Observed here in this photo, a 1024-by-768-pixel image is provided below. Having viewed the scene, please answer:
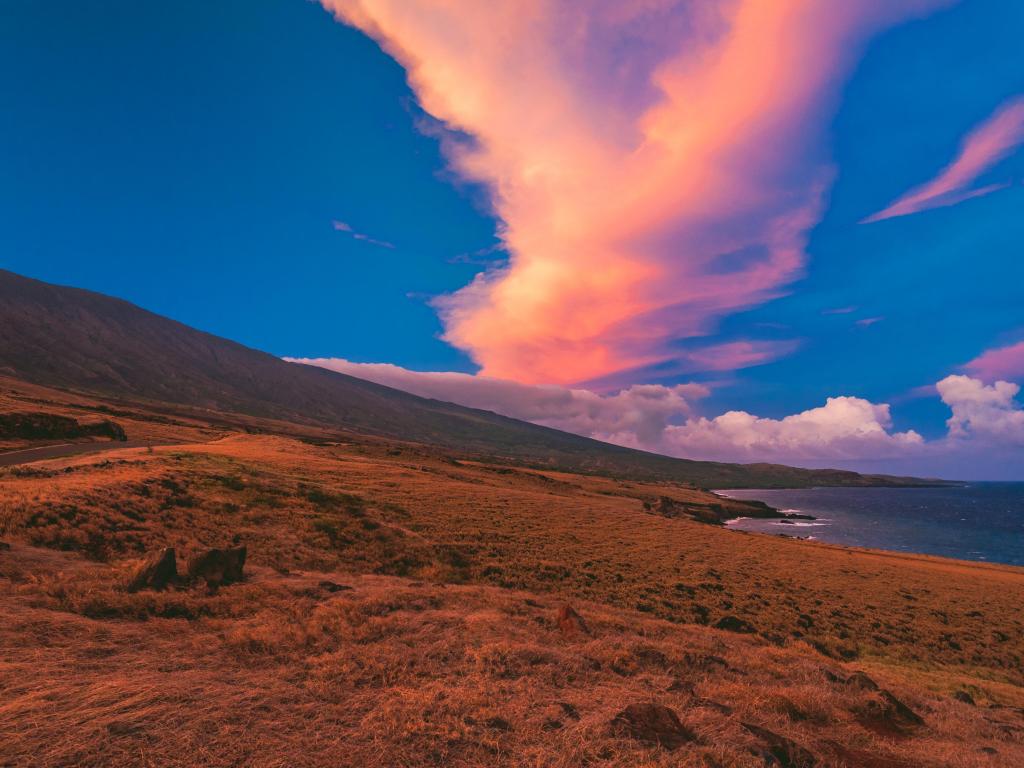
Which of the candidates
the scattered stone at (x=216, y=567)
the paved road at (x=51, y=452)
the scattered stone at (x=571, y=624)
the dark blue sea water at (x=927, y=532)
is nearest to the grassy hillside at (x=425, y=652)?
the scattered stone at (x=571, y=624)

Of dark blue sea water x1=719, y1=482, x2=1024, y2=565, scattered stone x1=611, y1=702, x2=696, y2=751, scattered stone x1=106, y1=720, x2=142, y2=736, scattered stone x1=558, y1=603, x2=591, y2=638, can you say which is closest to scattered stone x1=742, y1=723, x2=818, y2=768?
scattered stone x1=611, y1=702, x2=696, y2=751

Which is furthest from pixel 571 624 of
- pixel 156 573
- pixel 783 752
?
pixel 156 573

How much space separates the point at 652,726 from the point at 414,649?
235 inches

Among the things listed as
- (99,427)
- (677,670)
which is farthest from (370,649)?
(99,427)

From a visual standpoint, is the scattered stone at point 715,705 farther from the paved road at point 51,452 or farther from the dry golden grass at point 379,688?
the paved road at point 51,452

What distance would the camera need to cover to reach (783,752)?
27.3ft

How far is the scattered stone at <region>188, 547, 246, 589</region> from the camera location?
14406mm

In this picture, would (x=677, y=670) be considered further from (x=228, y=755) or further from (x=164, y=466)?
(x=164, y=466)

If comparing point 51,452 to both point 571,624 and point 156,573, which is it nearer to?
point 156,573

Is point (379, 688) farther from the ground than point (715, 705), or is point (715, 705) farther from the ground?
point (715, 705)

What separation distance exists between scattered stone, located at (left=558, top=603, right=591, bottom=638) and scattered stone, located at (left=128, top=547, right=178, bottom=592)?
12.0m

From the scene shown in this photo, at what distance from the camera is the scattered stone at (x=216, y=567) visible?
14.4 metres

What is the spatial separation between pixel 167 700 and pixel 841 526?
469 ft

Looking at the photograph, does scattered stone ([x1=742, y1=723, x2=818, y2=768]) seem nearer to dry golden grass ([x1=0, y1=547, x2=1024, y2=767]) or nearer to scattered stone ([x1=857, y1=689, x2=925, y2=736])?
dry golden grass ([x1=0, y1=547, x2=1024, y2=767])
